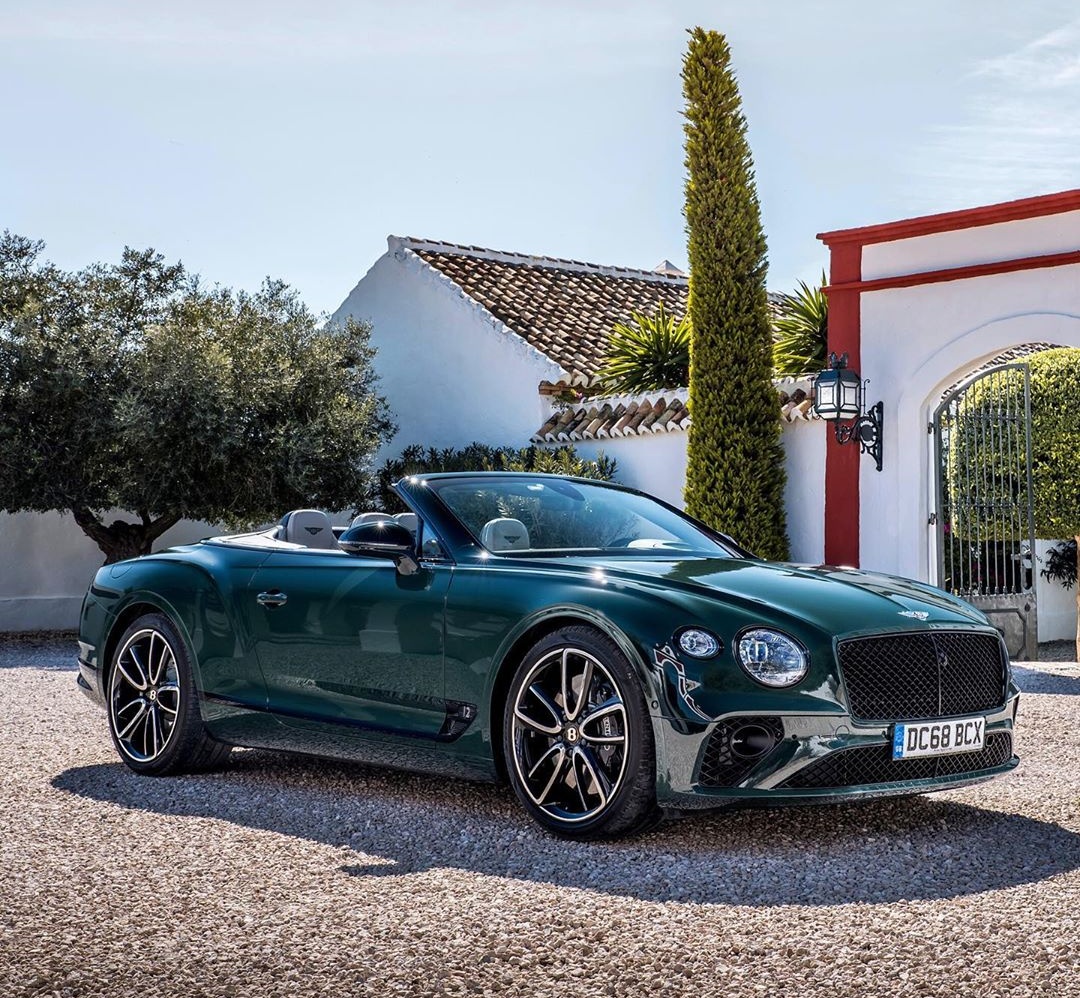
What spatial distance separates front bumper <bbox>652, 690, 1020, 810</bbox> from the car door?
114cm

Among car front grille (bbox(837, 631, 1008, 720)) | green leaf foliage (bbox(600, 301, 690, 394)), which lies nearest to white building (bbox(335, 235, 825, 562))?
green leaf foliage (bbox(600, 301, 690, 394))

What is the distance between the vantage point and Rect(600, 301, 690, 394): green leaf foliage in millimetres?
19578

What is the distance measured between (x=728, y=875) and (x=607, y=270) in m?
23.3

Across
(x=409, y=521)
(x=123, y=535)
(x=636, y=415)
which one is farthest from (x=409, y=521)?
(x=123, y=535)

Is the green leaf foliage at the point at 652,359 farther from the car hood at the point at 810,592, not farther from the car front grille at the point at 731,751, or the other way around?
the car front grille at the point at 731,751

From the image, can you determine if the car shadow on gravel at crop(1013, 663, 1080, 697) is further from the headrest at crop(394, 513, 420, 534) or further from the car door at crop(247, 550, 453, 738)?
the car door at crop(247, 550, 453, 738)

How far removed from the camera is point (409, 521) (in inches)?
263

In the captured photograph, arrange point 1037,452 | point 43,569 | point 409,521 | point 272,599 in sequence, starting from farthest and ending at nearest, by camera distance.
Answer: point 43,569 → point 1037,452 → point 272,599 → point 409,521

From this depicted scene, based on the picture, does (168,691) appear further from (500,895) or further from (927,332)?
(927,332)

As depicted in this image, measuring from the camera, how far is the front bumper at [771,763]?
5.29 metres

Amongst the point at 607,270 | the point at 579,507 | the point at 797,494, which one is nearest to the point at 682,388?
the point at 797,494

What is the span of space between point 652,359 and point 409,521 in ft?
43.5

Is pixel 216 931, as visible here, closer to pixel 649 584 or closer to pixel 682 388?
pixel 649 584

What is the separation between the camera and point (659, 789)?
5383 mm
